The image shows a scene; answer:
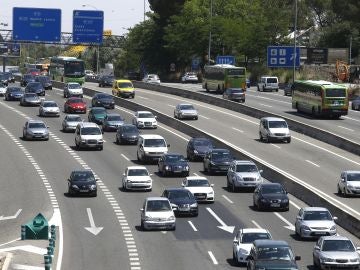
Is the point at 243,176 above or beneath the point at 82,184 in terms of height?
above

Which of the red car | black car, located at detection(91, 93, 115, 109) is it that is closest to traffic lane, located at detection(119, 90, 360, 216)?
black car, located at detection(91, 93, 115, 109)

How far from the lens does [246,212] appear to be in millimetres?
48531

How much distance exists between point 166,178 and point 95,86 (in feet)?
223

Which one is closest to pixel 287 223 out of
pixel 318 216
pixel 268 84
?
pixel 318 216

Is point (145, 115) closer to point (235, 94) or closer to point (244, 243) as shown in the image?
point (235, 94)

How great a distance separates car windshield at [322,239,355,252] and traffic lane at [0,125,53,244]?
13833 mm

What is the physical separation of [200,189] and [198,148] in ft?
48.6

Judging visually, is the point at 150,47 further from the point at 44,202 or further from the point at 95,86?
the point at 44,202

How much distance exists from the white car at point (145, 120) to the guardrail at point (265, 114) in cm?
934

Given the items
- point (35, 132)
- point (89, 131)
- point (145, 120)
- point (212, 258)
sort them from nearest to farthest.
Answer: point (212, 258) < point (89, 131) < point (35, 132) < point (145, 120)

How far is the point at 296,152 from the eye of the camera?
68.6 metres

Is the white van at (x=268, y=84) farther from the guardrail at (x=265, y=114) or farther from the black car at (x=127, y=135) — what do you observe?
the black car at (x=127, y=135)

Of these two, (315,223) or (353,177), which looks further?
(353,177)

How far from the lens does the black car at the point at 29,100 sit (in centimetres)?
9731
